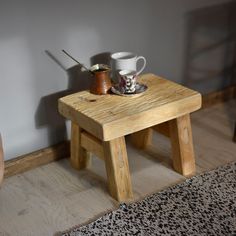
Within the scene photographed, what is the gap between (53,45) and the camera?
2008mm

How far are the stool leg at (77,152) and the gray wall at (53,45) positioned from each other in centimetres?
15

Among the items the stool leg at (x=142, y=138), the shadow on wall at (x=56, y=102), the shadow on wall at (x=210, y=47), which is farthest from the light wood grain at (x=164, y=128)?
the shadow on wall at (x=210, y=47)

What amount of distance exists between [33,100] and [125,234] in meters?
0.76

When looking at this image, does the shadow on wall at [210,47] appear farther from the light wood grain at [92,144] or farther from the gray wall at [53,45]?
the light wood grain at [92,144]

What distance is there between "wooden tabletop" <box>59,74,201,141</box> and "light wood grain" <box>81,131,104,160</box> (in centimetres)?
9

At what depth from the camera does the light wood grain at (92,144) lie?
1892 mm

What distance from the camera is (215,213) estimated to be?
176 cm

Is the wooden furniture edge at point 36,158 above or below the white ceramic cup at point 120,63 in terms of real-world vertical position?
below

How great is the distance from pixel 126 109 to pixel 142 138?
457 mm

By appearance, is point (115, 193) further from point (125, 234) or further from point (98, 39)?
point (98, 39)

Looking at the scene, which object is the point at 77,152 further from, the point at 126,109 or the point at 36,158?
the point at 126,109

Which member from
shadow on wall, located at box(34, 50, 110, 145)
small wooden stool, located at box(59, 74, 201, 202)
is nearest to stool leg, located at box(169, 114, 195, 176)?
small wooden stool, located at box(59, 74, 201, 202)

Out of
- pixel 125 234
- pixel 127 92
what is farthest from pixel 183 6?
pixel 125 234

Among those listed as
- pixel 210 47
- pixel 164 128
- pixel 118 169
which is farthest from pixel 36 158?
pixel 210 47
